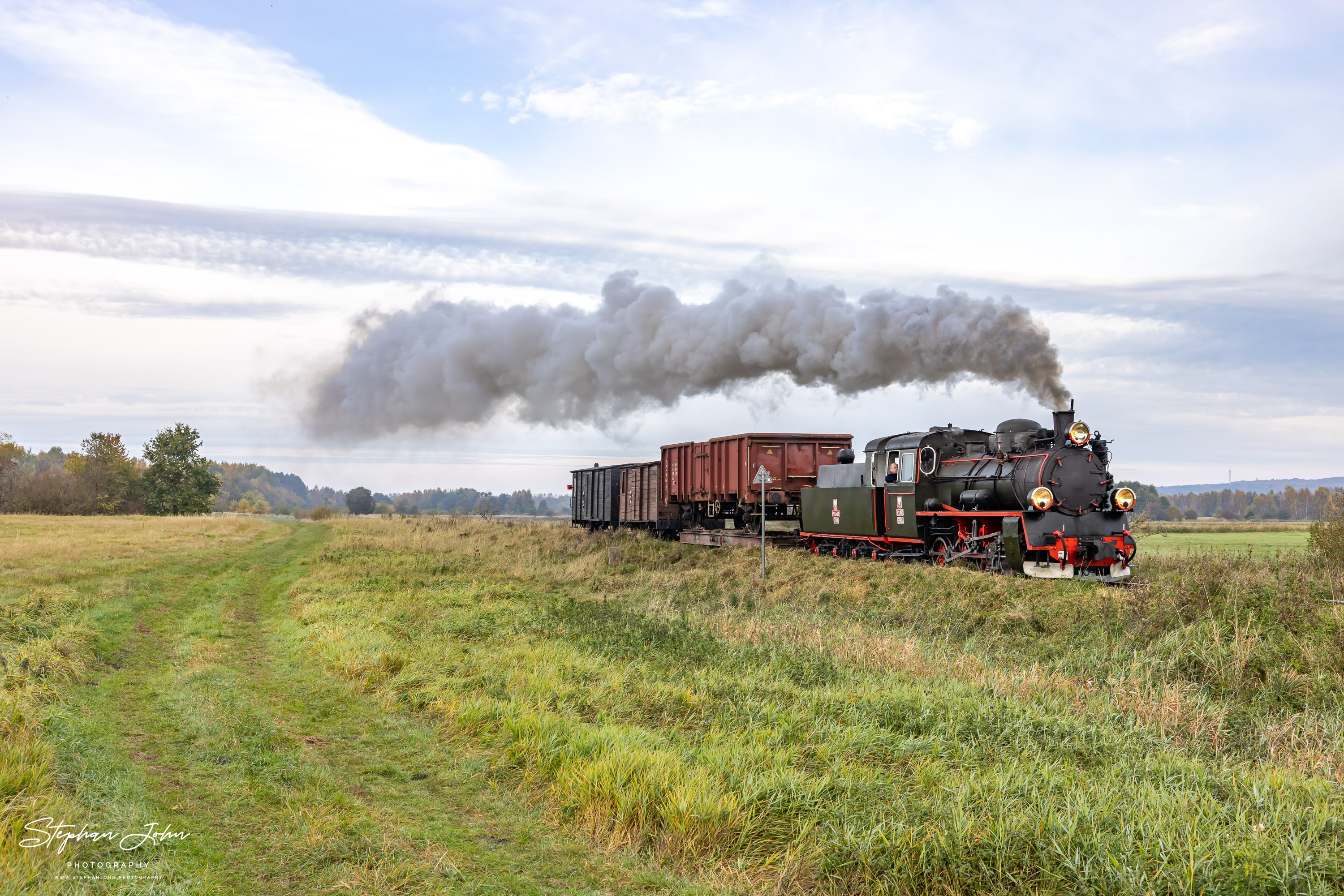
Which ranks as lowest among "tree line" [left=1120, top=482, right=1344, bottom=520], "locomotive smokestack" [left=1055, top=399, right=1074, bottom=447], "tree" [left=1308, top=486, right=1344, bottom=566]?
"tree line" [left=1120, top=482, right=1344, bottom=520]

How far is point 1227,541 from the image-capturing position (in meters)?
38.0

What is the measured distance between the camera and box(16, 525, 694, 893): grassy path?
4699 millimetres

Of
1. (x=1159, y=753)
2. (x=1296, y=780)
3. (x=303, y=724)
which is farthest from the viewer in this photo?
(x=303, y=724)

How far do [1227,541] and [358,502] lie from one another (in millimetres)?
90268

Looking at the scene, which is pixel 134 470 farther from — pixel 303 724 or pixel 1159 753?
pixel 1159 753

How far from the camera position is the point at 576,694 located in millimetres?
8203

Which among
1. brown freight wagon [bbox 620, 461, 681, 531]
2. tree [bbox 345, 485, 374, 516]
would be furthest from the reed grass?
tree [bbox 345, 485, 374, 516]

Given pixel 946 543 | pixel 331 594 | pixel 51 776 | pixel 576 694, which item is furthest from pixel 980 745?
pixel 331 594

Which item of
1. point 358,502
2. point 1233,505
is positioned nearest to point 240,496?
point 358,502

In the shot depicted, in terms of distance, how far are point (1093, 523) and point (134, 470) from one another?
83170 mm

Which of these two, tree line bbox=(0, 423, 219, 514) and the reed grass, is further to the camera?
tree line bbox=(0, 423, 219, 514)

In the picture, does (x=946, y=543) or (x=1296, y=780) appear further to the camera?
(x=946, y=543)

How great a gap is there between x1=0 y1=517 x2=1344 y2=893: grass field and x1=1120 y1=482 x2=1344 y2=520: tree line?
101 meters

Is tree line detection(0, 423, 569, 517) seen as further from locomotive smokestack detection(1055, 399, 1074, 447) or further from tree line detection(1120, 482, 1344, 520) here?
tree line detection(1120, 482, 1344, 520)
